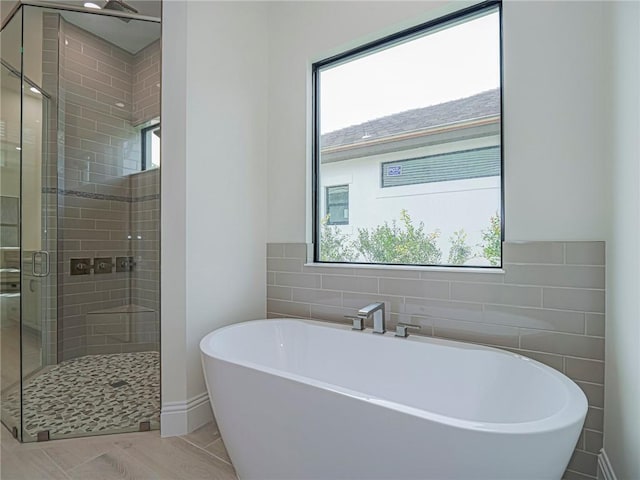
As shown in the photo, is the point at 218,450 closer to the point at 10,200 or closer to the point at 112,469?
the point at 112,469

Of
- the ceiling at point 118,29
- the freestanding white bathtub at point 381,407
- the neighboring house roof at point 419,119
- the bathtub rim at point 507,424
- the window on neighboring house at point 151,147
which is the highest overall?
the ceiling at point 118,29

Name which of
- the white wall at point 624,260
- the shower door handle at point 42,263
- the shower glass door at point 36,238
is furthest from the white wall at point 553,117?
the shower door handle at point 42,263

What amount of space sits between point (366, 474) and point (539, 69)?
1955 mm

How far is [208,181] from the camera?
220 cm

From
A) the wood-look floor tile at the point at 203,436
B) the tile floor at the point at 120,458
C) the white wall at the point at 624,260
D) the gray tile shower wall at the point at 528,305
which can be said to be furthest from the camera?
the wood-look floor tile at the point at 203,436

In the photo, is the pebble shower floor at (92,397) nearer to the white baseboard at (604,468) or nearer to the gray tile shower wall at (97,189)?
the gray tile shower wall at (97,189)

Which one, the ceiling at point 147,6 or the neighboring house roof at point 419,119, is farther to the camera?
the ceiling at point 147,6

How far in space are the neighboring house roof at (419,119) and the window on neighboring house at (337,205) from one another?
34 cm

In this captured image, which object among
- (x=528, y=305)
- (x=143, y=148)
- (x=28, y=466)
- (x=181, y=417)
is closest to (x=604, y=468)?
(x=528, y=305)

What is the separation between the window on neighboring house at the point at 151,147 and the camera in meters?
2.19

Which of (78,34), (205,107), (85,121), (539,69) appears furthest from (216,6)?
(539,69)

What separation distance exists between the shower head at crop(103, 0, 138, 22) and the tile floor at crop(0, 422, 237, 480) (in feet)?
8.64

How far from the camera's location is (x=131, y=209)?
2473 millimetres

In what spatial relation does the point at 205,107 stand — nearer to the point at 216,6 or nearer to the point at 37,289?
the point at 216,6
